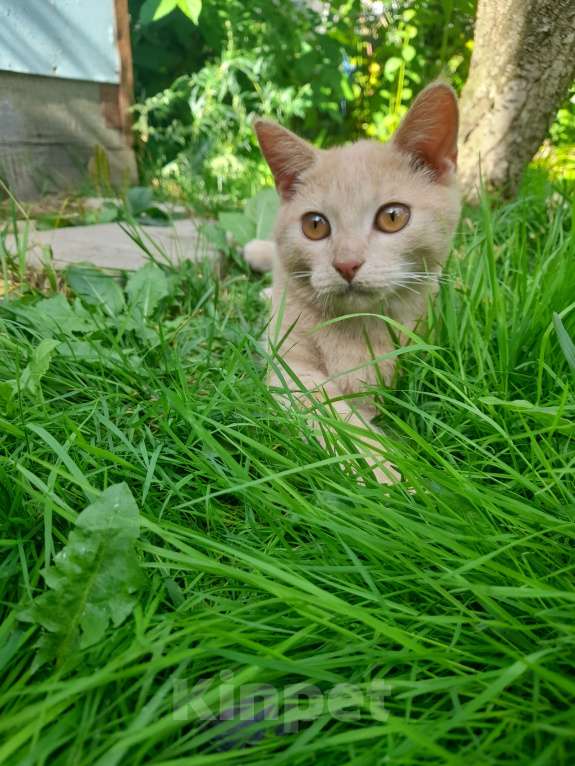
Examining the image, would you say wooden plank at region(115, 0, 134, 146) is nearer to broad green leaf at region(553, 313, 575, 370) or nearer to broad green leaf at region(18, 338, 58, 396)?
broad green leaf at region(18, 338, 58, 396)

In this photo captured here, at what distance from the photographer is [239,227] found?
2299mm

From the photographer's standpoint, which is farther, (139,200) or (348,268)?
(139,200)

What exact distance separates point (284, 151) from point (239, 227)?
0.89m

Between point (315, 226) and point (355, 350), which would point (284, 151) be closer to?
point (315, 226)

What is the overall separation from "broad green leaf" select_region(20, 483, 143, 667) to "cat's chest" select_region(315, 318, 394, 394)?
0.63m

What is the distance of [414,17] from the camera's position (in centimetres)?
317

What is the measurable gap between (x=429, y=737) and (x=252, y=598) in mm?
275

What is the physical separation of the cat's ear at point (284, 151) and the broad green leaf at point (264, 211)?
85 centimetres

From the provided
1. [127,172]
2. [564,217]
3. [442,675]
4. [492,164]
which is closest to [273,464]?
[442,675]

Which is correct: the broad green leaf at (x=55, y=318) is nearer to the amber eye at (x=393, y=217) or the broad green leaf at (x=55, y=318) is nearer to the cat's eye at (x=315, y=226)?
the cat's eye at (x=315, y=226)

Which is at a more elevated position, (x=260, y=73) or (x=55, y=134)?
(x=260, y=73)

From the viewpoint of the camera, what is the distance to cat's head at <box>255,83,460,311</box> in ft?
3.98

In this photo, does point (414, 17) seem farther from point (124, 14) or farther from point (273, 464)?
point (273, 464)

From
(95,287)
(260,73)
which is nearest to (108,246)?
(95,287)
